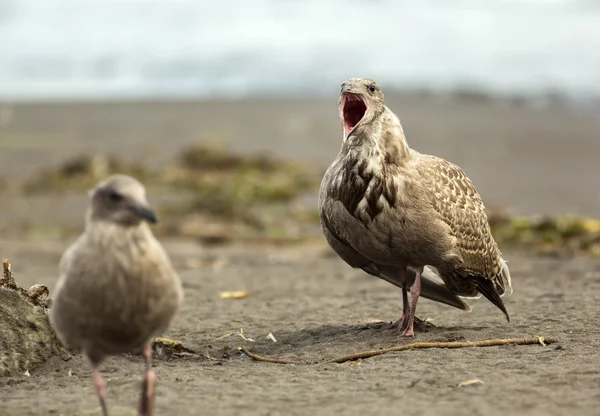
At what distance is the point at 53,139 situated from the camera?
28.8 metres

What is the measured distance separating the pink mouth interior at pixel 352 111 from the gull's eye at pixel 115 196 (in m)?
3.10

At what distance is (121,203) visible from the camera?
511cm

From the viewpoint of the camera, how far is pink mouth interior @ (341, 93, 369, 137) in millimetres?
7891

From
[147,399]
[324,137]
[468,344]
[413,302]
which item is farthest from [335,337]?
[324,137]

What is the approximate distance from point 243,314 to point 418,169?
8.63 feet

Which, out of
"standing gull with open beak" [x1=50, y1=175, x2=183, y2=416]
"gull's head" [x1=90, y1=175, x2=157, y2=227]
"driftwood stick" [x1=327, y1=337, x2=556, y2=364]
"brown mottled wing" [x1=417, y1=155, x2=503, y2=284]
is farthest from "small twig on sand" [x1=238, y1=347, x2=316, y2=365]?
"gull's head" [x1=90, y1=175, x2=157, y2=227]

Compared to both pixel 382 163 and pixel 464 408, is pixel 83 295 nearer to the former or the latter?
pixel 464 408

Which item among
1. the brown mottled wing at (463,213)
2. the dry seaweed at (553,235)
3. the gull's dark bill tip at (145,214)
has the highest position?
the gull's dark bill tip at (145,214)

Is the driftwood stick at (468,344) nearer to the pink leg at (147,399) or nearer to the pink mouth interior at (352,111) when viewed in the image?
the pink mouth interior at (352,111)

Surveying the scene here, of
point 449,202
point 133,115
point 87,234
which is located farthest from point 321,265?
point 133,115

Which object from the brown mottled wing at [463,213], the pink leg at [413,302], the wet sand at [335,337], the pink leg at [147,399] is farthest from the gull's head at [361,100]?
the pink leg at [147,399]

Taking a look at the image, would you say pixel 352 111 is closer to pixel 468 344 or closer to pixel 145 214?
pixel 468 344

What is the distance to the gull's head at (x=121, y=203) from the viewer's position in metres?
5.06

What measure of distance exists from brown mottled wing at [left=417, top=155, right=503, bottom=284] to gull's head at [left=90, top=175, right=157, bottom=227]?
301 cm
